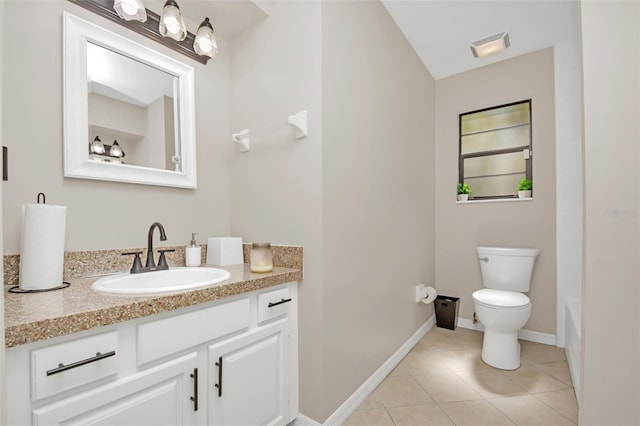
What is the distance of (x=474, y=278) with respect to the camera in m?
2.81

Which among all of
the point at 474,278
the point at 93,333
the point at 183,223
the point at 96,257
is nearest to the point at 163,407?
the point at 93,333

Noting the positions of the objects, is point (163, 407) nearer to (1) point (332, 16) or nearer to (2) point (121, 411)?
(2) point (121, 411)

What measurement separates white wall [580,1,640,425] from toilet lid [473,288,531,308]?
3.03 feet

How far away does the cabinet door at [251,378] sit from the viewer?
1.17 m

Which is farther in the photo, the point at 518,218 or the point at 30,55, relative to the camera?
the point at 518,218

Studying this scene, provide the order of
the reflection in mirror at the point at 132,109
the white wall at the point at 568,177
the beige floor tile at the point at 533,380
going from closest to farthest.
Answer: the reflection in mirror at the point at 132,109 < the beige floor tile at the point at 533,380 < the white wall at the point at 568,177

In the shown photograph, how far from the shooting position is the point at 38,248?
1.08m

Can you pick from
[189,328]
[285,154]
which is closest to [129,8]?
[285,154]

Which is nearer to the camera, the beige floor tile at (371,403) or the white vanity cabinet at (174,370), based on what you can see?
the white vanity cabinet at (174,370)

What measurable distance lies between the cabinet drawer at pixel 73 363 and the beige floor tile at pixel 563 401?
214cm

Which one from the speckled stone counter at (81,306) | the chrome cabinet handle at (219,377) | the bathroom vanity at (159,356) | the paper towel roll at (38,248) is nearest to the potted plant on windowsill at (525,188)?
the bathroom vanity at (159,356)

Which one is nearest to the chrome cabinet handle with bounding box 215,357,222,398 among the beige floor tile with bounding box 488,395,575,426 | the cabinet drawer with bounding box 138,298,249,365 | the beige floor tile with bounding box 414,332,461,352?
the cabinet drawer with bounding box 138,298,249,365

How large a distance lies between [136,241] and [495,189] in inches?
115

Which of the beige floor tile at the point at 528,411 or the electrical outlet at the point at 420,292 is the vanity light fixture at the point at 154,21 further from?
the beige floor tile at the point at 528,411
